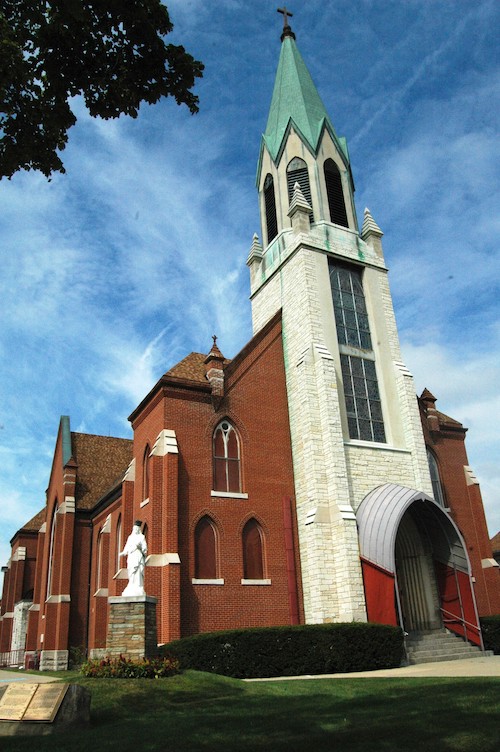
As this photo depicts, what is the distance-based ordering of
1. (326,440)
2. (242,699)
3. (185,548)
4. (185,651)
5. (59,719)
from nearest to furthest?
1. (59,719)
2. (242,699)
3. (185,651)
4. (185,548)
5. (326,440)

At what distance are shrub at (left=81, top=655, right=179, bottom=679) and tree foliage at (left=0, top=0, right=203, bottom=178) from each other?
10389 mm

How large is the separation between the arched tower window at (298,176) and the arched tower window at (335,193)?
98 centimetres

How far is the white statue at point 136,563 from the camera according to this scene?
16234 mm

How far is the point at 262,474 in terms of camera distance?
74.5 feet

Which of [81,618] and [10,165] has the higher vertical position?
[10,165]

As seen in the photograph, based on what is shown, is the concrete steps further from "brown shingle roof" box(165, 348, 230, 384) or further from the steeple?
the steeple

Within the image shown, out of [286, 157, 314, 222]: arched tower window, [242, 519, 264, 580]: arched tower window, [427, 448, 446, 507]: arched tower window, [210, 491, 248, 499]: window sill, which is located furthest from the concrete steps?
[286, 157, 314, 222]: arched tower window

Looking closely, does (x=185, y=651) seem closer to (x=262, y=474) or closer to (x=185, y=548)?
(x=185, y=548)

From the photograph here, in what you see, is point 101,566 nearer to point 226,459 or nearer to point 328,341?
point 226,459

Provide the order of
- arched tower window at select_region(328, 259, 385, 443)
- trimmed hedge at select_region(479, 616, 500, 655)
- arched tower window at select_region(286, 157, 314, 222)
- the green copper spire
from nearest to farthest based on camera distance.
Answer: trimmed hedge at select_region(479, 616, 500, 655) < arched tower window at select_region(328, 259, 385, 443) < arched tower window at select_region(286, 157, 314, 222) < the green copper spire

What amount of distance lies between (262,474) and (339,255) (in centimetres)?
Result: 1011

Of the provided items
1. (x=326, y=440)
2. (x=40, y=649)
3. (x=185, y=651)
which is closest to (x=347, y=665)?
(x=185, y=651)

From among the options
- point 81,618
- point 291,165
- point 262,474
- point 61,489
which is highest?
point 291,165

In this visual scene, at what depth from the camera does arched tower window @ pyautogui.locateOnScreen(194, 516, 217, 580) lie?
66.8 ft
